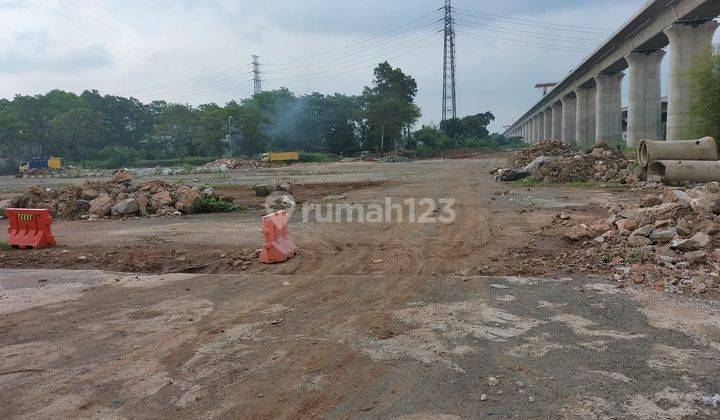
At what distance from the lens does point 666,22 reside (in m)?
29.9

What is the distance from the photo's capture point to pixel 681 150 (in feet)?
62.8

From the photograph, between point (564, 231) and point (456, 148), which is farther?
point (456, 148)

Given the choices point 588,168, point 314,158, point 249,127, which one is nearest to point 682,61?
point 588,168

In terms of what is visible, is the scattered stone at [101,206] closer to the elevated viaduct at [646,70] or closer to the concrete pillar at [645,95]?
the elevated viaduct at [646,70]

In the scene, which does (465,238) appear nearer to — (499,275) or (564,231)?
(564,231)

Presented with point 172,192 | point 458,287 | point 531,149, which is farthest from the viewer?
point 531,149

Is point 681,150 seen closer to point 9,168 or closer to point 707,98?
point 707,98

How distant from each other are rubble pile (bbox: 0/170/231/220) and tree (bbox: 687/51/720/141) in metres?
22.1

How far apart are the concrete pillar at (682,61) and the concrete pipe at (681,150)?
31.4 ft

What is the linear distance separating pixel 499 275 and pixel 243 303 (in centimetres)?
356

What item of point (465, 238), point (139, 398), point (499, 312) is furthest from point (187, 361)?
Result: point (465, 238)

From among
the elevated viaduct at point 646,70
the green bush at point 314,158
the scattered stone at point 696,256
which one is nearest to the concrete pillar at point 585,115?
the elevated viaduct at point 646,70

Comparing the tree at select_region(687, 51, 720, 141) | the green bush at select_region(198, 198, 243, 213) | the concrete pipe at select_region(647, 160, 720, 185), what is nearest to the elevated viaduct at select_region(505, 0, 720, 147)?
the tree at select_region(687, 51, 720, 141)

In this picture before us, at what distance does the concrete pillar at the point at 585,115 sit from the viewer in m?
60.0
